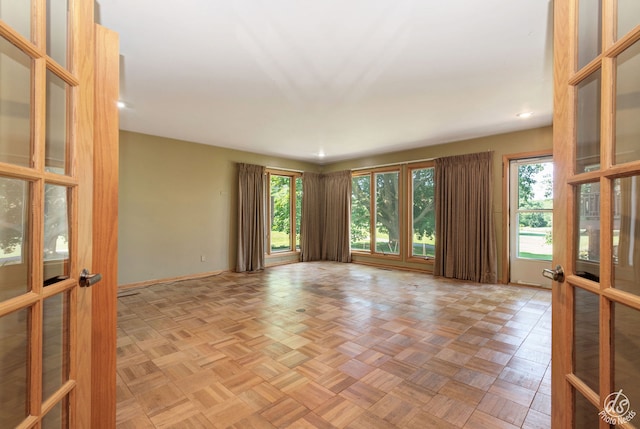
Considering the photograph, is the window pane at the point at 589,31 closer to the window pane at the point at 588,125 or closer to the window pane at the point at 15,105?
the window pane at the point at 588,125

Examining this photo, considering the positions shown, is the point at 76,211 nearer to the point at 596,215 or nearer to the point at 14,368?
the point at 14,368

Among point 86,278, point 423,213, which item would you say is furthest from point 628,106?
point 423,213

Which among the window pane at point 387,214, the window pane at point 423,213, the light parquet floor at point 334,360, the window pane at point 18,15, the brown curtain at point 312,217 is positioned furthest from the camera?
the brown curtain at point 312,217

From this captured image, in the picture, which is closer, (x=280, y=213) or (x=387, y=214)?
(x=387, y=214)

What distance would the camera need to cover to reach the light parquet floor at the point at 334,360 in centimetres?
163

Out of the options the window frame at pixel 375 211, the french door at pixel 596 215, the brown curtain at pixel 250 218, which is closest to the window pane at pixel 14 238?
the french door at pixel 596 215

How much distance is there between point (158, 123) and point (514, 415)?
4838 mm

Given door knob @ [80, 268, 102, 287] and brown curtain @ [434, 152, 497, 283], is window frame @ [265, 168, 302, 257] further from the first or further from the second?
door knob @ [80, 268, 102, 287]

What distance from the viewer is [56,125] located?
90cm

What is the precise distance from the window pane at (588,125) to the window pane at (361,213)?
18.4ft

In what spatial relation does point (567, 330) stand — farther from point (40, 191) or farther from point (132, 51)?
point (132, 51)

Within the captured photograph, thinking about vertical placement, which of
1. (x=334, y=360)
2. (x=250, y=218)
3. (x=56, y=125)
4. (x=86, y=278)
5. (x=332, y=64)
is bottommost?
(x=334, y=360)

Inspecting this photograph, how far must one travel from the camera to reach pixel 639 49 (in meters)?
0.74

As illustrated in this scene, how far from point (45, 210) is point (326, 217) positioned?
250 inches
